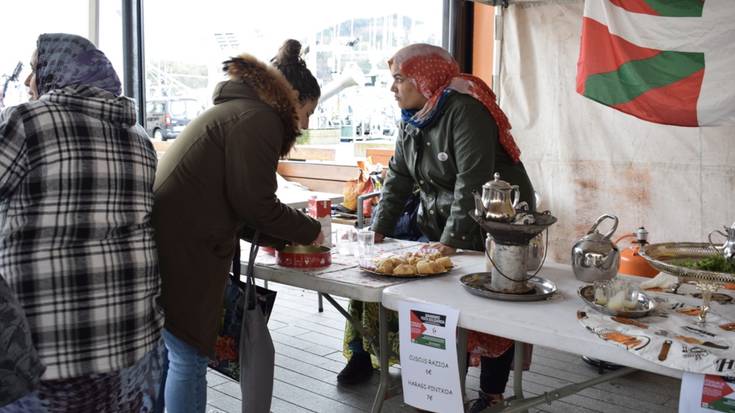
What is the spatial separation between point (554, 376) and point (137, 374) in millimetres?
2471

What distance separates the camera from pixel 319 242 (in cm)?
253

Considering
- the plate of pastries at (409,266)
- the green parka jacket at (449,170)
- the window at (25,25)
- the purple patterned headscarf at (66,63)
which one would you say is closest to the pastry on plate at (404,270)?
the plate of pastries at (409,266)

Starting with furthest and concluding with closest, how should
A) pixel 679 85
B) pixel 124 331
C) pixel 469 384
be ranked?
pixel 679 85, pixel 469 384, pixel 124 331

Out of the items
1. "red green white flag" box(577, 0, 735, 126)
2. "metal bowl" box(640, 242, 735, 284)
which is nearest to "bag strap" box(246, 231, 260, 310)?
"metal bowl" box(640, 242, 735, 284)

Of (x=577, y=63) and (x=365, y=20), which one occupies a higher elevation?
(x=365, y=20)

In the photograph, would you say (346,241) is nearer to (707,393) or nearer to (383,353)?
(383,353)

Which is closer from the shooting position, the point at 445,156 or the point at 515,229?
the point at 515,229

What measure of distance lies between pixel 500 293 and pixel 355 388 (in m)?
1.60

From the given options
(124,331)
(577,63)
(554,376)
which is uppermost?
(577,63)

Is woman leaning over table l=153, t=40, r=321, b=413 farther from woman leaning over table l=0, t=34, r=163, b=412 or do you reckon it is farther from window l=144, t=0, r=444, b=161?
window l=144, t=0, r=444, b=161

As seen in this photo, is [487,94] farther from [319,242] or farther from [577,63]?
[577,63]

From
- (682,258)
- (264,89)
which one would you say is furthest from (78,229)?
(682,258)

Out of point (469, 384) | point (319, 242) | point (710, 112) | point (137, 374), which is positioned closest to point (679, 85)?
point (710, 112)

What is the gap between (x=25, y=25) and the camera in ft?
12.9
